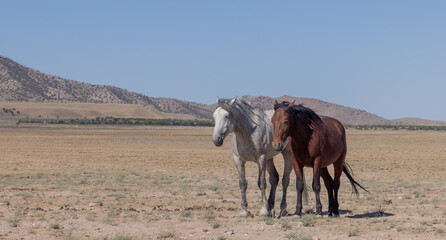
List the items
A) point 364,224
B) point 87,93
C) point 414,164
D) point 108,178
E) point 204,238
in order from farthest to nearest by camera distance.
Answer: point 87,93 → point 414,164 → point 108,178 → point 364,224 → point 204,238

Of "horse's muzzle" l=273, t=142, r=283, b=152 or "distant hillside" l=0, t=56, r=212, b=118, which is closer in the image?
"horse's muzzle" l=273, t=142, r=283, b=152

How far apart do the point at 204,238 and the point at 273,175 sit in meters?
3.12

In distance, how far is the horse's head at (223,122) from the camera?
12.1m

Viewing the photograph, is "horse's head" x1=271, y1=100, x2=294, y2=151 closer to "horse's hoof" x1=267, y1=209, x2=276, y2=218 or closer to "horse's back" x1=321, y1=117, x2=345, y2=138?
"horse's back" x1=321, y1=117, x2=345, y2=138

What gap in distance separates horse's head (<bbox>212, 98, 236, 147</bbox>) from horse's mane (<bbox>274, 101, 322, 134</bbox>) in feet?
2.97

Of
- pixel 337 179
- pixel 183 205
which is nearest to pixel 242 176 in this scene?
pixel 337 179

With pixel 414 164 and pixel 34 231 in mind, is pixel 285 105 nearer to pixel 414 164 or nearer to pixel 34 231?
pixel 34 231

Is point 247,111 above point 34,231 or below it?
above

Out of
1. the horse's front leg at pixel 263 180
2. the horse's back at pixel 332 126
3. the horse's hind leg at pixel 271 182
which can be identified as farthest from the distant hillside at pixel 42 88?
the horse's front leg at pixel 263 180

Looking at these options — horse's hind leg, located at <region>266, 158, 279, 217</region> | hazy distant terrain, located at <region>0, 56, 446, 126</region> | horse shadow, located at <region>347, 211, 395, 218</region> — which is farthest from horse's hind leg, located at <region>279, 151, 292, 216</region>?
hazy distant terrain, located at <region>0, 56, 446, 126</region>

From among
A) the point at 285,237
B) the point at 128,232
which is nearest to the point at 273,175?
the point at 285,237

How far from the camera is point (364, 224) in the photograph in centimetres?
1205

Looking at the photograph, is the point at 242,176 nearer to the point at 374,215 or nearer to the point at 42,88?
the point at 374,215

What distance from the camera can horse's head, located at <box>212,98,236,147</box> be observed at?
39.6ft
